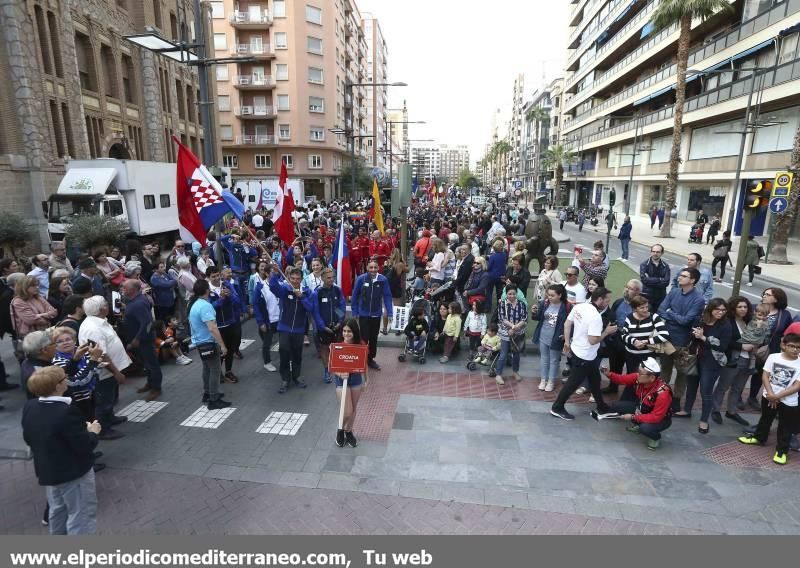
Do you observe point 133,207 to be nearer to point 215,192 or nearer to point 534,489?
point 215,192

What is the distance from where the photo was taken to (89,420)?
5.14 metres

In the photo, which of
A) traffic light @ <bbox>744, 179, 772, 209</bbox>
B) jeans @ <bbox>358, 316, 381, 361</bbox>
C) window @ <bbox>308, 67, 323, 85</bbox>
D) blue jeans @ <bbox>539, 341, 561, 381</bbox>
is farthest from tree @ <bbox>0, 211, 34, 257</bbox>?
window @ <bbox>308, 67, 323, 85</bbox>

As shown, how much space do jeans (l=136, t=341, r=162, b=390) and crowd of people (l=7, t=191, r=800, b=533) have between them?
22 mm

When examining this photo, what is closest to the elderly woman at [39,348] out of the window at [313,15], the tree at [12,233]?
the tree at [12,233]

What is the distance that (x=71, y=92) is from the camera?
71.3 feet

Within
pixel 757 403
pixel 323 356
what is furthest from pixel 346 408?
pixel 757 403

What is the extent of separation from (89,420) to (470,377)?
5.36 m

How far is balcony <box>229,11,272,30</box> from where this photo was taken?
4512cm

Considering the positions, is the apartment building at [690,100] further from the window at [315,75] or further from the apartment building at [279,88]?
the window at [315,75]

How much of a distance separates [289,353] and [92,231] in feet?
37.3

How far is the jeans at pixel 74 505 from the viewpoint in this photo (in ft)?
12.2

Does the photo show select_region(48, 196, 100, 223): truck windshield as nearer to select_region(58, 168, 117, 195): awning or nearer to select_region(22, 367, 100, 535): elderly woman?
select_region(58, 168, 117, 195): awning

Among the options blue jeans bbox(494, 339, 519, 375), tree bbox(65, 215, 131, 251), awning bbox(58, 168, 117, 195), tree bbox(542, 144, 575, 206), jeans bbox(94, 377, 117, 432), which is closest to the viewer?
jeans bbox(94, 377, 117, 432)

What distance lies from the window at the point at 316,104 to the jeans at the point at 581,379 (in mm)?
47632
